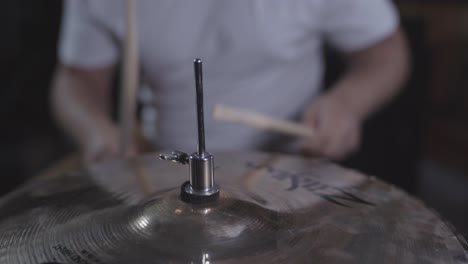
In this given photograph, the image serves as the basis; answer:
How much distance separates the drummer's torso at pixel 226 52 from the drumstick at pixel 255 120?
20cm

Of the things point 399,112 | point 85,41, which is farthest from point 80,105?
point 399,112

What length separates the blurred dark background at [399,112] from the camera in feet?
4.45

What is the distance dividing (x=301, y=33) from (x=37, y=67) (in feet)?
3.90

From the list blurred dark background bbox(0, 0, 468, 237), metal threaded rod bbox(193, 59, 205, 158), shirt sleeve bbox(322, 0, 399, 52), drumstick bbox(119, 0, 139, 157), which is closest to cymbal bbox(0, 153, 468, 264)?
metal threaded rod bbox(193, 59, 205, 158)

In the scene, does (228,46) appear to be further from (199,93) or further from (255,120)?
(199,93)

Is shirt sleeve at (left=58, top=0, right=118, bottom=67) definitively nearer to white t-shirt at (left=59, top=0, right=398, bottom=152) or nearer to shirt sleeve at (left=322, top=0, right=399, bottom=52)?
white t-shirt at (left=59, top=0, right=398, bottom=152)

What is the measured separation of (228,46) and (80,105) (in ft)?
0.89

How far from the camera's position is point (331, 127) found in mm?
841

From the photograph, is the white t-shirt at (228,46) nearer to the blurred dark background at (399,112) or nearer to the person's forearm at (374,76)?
the person's forearm at (374,76)

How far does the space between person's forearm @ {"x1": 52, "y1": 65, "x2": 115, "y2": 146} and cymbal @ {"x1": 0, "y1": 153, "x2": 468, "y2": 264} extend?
0.30 metres

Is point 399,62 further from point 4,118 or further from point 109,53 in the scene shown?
point 4,118

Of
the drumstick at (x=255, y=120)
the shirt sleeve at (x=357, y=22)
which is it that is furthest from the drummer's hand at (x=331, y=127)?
the shirt sleeve at (x=357, y=22)

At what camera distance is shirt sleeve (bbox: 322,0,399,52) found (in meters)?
0.94

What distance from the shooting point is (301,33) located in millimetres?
964
